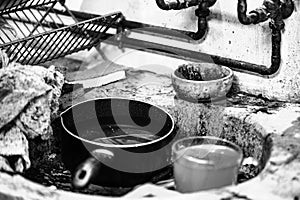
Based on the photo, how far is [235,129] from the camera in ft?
6.20

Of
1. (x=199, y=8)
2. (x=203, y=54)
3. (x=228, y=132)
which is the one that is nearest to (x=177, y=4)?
(x=199, y=8)

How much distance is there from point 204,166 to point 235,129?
0.42 meters

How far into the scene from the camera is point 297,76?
6.39 ft

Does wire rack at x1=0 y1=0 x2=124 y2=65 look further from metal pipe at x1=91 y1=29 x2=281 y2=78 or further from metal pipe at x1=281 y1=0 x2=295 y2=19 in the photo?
metal pipe at x1=281 y1=0 x2=295 y2=19

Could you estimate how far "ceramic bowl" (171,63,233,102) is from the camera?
74.6 inches

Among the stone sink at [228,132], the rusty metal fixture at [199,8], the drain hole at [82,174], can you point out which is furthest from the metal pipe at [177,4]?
the drain hole at [82,174]

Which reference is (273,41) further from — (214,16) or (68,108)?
(68,108)

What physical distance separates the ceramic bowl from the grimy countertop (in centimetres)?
4

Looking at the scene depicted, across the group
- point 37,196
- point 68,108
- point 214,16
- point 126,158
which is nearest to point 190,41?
point 214,16

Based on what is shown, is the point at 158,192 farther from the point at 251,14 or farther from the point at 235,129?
the point at 251,14

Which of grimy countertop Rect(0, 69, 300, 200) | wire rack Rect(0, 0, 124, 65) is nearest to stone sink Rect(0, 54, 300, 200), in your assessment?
grimy countertop Rect(0, 69, 300, 200)

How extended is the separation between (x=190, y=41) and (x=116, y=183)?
0.72m

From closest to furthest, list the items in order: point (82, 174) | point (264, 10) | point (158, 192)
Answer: point (158, 192), point (82, 174), point (264, 10)

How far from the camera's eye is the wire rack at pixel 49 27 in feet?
7.10
